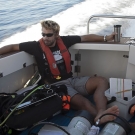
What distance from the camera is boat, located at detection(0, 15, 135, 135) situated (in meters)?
2.13

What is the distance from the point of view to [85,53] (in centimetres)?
268

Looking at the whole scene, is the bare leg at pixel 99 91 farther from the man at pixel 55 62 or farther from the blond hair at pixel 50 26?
the blond hair at pixel 50 26

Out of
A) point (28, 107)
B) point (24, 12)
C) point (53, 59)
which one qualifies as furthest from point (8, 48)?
point (24, 12)

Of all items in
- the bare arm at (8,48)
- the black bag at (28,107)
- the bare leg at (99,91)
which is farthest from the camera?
the bare arm at (8,48)

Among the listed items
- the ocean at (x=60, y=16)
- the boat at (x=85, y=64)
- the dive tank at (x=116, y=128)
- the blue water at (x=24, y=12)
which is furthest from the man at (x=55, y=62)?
the blue water at (x=24, y=12)

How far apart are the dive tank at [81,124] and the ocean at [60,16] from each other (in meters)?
4.02

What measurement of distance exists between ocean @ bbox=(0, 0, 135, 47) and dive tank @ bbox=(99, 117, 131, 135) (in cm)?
422

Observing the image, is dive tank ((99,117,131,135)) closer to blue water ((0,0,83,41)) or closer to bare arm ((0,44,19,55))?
bare arm ((0,44,19,55))

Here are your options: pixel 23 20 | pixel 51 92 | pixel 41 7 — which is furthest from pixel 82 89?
pixel 41 7

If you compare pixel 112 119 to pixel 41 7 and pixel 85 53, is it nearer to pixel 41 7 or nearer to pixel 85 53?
pixel 85 53

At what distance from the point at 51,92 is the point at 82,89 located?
44 centimetres

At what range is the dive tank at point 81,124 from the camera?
1661 mm

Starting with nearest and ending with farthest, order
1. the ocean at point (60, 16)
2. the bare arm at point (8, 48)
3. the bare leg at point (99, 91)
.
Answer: the bare leg at point (99, 91), the bare arm at point (8, 48), the ocean at point (60, 16)

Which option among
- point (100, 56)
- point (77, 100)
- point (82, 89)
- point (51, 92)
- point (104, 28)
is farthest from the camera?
point (104, 28)
